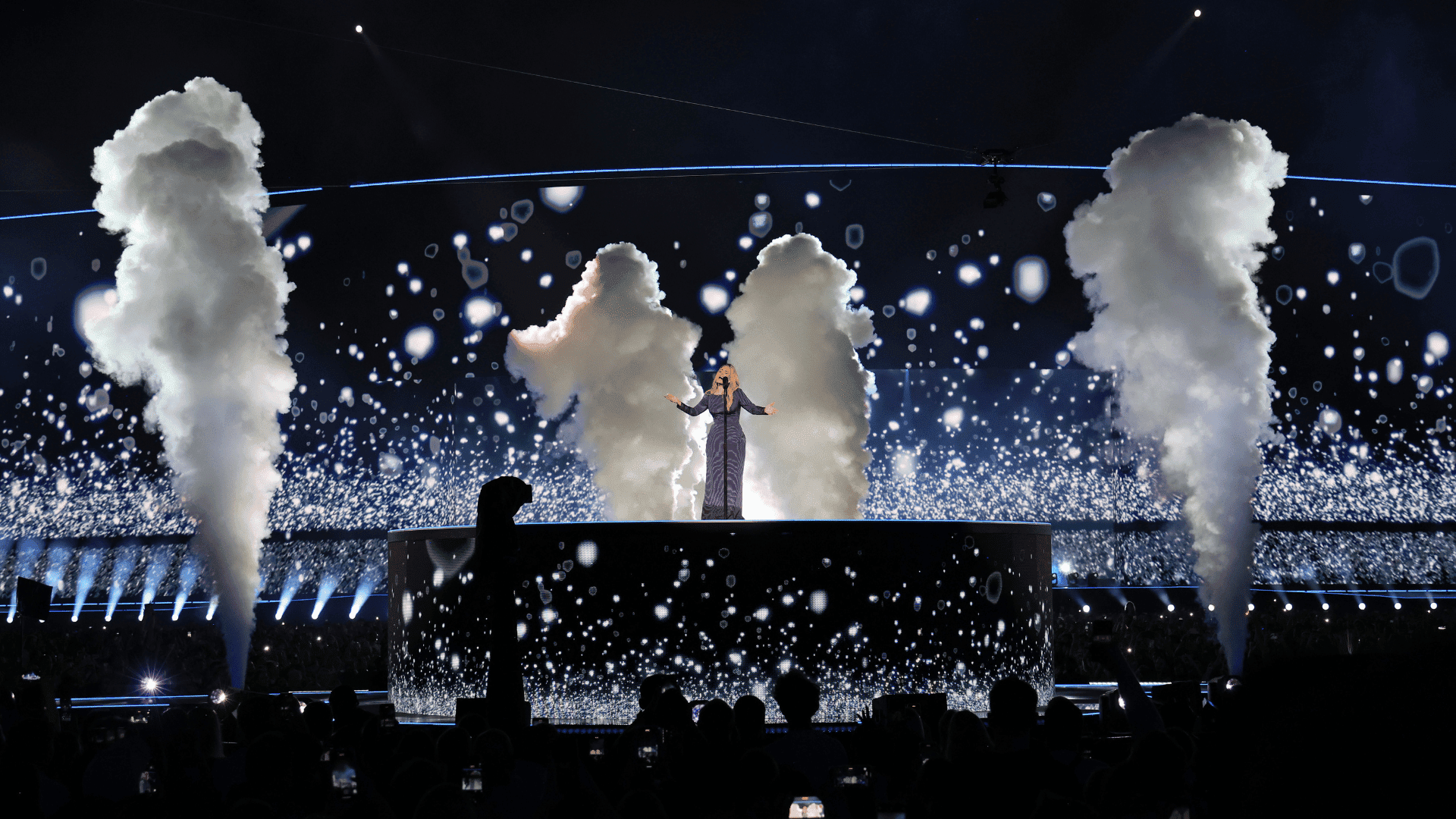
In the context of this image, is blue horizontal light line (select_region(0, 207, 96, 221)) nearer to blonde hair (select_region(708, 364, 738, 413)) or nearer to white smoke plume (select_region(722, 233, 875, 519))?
white smoke plume (select_region(722, 233, 875, 519))

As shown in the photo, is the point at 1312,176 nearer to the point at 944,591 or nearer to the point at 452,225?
the point at 944,591

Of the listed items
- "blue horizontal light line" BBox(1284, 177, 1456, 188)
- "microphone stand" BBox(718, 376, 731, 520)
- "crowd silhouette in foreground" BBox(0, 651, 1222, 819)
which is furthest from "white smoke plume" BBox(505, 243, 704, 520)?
"crowd silhouette in foreground" BBox(0, 651, 1222, 819)

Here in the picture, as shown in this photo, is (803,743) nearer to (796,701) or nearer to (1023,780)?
(796,701)

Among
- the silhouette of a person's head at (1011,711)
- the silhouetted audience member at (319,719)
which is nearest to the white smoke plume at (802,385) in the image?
the silhouetted audience member at (319,719)

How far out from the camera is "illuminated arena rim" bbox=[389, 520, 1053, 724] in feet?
38.1

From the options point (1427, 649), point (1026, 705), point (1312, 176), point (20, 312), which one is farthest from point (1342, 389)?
point (20, 312)

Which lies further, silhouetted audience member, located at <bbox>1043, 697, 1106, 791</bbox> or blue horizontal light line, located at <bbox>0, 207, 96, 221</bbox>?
blue horizontal light line, located at <bbox>0, 207, 96, 221</bbox>

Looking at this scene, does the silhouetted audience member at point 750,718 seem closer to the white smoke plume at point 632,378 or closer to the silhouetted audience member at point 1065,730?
the silhouetted audience member at point 1065,730

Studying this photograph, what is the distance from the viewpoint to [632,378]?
2400 centimetres

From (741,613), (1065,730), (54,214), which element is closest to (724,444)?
(741,613)

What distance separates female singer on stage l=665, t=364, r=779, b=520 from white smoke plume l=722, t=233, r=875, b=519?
612 cm

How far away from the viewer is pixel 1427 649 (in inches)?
45.4

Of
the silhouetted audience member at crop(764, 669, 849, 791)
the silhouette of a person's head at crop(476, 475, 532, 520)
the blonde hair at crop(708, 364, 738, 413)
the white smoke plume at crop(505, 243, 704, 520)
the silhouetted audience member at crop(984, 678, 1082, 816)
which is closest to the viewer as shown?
the silhouetted audience member at crop(984, 678, 1082, 816)

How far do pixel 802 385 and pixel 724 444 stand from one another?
702 centimetres
